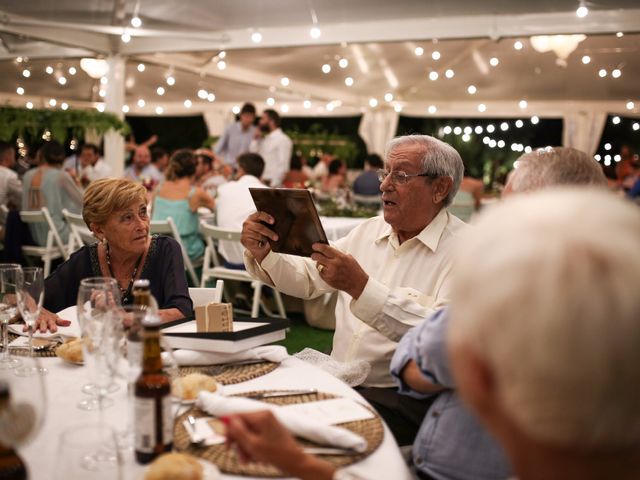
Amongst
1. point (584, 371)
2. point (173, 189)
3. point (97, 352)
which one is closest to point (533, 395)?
point (584, 371)

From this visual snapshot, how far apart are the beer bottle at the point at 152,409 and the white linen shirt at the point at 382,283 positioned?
1010 millimetres

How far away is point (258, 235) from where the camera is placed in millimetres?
2359

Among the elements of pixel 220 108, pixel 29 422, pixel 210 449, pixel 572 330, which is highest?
pixel 220 108

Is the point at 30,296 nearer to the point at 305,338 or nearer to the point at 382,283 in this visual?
the point at 382,283

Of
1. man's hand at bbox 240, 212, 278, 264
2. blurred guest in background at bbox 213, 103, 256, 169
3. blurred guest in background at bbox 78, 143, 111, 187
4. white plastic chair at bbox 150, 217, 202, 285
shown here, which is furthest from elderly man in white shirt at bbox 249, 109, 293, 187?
man's hand at bbox 240, 212, 278, 264

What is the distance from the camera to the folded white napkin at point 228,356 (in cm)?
171

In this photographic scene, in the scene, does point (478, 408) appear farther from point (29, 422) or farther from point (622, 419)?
point (29, 422)

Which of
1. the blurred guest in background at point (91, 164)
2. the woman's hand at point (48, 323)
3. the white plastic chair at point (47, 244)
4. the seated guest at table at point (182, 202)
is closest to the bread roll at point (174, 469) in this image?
the woman's hand at point (48, 323)

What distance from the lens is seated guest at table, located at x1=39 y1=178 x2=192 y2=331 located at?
2494mm

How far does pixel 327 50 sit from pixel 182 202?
5.59 metres

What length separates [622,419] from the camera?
69 centimetres

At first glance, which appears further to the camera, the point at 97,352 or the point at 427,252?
the point at 427,252

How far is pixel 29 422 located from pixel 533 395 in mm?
765

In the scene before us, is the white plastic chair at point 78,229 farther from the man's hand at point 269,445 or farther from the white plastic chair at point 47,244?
the man's hand at point 269,445
